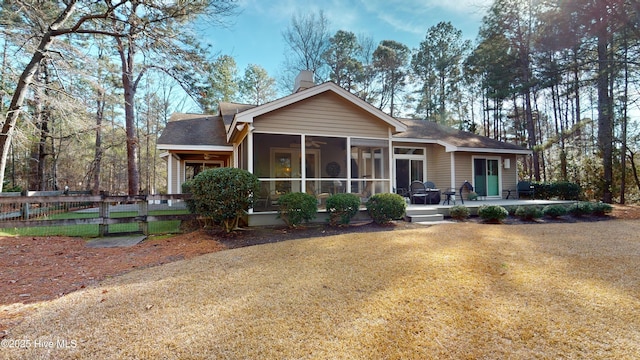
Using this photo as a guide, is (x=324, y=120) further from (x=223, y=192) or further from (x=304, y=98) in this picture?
(x=223, y=192)

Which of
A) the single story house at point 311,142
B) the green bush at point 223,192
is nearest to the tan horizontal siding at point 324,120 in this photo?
the single story house at point 311,142

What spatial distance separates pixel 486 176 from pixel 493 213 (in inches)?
244

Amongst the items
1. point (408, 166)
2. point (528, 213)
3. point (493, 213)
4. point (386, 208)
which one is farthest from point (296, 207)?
point (408, 166)

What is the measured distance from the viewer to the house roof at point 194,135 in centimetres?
1077

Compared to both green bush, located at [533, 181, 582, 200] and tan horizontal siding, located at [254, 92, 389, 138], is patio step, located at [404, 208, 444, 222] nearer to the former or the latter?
tan horizontal siding, located at [254, 92, 389, 138]

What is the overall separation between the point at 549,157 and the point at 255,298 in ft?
83.0

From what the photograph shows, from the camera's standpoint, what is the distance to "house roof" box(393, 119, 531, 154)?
12.8 metres

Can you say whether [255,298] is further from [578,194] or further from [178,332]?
[578,194]

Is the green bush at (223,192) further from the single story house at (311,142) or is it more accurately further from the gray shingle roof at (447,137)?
the gray shingle roof at (447,137)

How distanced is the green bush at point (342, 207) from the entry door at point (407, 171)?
596 cm

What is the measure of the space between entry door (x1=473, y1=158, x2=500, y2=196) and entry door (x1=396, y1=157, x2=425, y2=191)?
259cm

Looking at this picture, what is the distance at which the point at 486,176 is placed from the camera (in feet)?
45.0

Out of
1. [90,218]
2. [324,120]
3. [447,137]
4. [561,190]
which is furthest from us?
[447,137]

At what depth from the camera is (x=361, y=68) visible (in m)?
22.3
